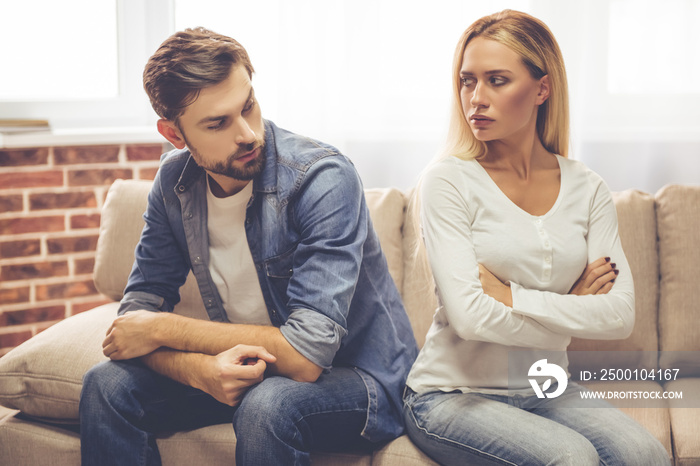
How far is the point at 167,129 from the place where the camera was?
1609 mm

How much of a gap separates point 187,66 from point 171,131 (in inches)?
7.5

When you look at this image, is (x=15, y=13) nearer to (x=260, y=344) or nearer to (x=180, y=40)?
(x=180, y=40)

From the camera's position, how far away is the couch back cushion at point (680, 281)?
76.2 inches

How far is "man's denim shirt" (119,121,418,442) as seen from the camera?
1.46 meters

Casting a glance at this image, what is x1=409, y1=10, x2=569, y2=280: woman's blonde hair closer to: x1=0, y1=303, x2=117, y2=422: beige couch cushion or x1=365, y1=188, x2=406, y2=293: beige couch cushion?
x1=365, y1=188, x2=406, y2=293: beige couch cushion

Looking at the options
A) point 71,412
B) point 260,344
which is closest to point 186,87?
point 260,344

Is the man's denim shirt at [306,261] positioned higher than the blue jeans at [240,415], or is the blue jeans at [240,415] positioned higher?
the man's denim shirt at [306,261]

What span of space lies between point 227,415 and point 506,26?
3.65 ft

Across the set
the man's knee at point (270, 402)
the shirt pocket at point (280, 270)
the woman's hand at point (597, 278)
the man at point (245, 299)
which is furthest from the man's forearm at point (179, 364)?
the woman's hand at point (597, 278)

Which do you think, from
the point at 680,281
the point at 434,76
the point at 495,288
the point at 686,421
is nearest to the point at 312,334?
the point at 495,288

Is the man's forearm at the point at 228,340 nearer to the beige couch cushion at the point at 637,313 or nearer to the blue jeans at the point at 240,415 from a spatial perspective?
the blue jeans at the point at 240,415

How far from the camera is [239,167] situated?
1562 mm

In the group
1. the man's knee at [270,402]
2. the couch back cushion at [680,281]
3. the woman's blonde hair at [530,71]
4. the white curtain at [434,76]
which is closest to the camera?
the man's knee at [270,402]

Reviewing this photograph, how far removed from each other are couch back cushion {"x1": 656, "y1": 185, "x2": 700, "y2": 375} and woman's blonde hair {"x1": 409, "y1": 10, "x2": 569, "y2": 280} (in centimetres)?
47
